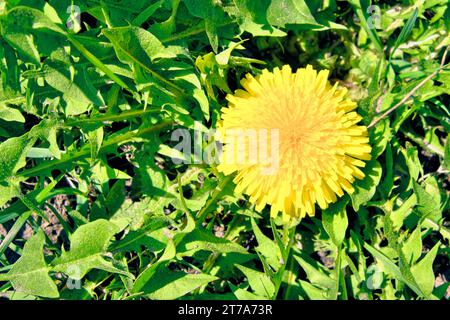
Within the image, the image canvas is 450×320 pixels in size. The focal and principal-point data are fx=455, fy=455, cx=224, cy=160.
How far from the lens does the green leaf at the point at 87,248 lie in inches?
41.2

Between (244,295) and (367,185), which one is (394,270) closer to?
(367,185)

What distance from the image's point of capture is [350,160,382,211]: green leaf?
1.11 m

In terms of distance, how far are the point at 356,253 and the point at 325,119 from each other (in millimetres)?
488

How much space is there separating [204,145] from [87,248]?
1.27 ft

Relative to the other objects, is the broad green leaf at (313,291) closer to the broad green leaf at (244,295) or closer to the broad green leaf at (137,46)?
the broad green leaf at (244,295)

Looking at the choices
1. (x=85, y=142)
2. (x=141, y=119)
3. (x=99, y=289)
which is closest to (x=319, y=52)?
(x=141, y=119)

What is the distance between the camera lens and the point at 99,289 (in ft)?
4.42

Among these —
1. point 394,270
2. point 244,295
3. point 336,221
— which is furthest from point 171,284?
point 394,270

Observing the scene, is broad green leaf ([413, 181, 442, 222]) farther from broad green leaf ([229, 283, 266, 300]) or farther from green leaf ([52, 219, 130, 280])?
green leaf ([52, 219, 130, 280])

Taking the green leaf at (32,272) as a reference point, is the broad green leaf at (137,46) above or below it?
above

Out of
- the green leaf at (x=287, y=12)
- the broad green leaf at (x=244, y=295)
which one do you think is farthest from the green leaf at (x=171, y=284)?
the green leaf at (x=287, y=12)

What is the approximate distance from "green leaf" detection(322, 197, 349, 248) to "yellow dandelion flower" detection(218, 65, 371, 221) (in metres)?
0.10

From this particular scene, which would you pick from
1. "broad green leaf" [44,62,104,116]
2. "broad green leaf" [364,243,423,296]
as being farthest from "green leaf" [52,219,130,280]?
"broad green leaf" [364,243,423,296]
